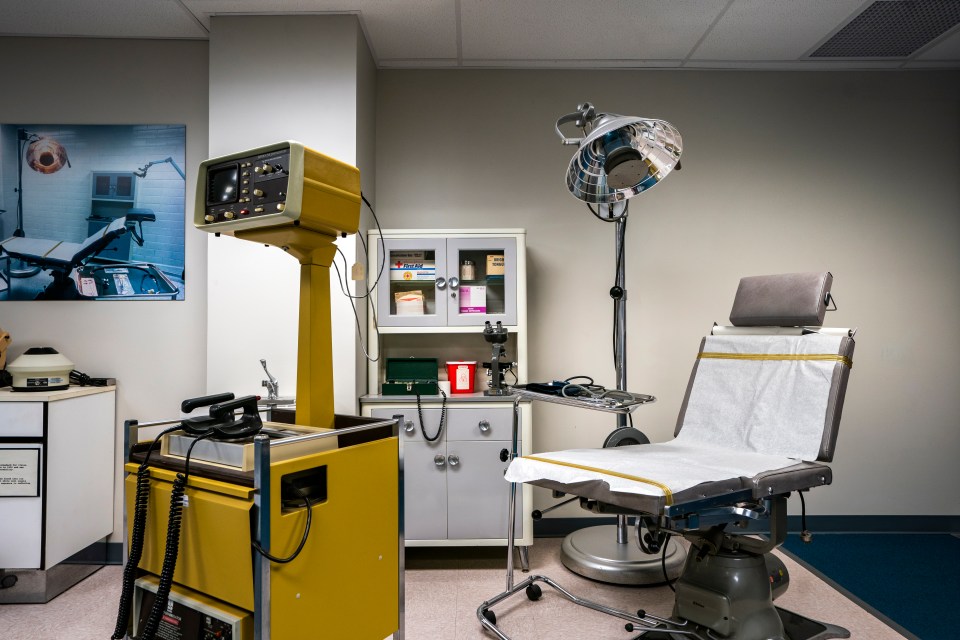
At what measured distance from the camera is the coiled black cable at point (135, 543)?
144 centimetres

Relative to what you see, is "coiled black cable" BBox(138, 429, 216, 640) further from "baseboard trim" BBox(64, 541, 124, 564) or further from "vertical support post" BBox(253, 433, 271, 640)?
"baseboard trim" BBox(64, 541, 124, 564)

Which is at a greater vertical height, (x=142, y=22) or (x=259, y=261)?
Answer: (x=142, y=22)

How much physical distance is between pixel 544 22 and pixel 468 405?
1927 millimetres

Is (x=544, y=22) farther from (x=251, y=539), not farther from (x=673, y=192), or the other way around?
(x=251, y=539)

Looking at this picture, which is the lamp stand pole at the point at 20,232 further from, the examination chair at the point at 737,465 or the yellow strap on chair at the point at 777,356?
the yellow strap on chair at the point at 777,356

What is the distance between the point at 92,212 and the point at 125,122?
50 centimetres

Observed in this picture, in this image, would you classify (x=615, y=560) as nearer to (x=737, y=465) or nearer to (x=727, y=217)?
(x=737, y=465)

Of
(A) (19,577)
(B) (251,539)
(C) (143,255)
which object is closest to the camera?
(B) (251,539)

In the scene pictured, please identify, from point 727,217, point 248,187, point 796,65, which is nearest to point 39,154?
point 248,187

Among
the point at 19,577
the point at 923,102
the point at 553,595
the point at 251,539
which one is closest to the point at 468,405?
the point at 553,595

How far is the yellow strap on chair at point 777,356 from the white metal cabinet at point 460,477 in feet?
3.12

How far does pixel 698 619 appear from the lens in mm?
1948

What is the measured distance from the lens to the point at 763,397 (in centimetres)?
226

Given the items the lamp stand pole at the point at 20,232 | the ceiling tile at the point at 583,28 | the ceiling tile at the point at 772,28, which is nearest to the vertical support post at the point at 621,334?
the ceiling tile at the point at 583,28
